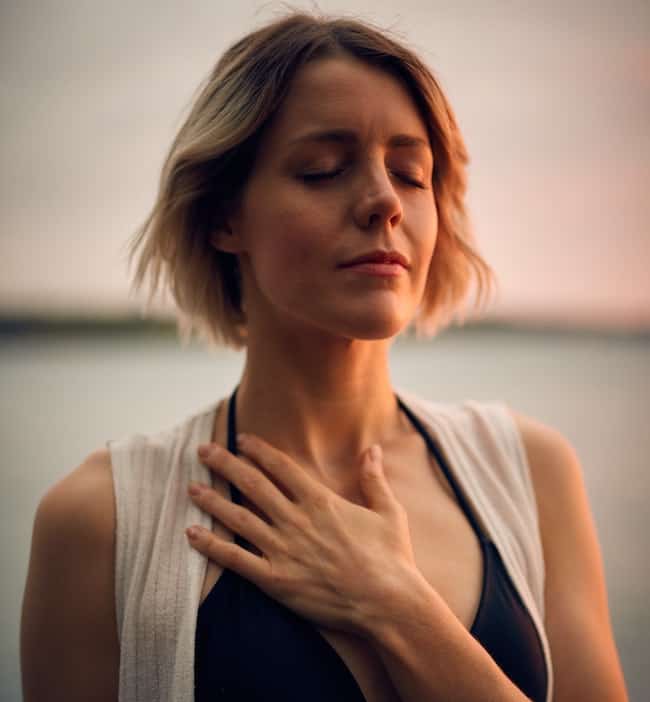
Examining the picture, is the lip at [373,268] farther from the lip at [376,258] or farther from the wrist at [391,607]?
the wrist at [391,607]

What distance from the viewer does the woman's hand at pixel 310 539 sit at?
0.97m

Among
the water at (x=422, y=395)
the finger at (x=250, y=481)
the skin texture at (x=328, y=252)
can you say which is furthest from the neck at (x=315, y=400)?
the water at (x=422, y=395)

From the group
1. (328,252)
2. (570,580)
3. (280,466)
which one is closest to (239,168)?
(328,252)

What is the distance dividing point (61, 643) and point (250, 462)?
1.37ft

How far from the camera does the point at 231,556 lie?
1.02 meters

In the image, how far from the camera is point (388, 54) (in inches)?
46.0

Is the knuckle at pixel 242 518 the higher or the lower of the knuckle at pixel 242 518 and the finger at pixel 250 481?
the lower

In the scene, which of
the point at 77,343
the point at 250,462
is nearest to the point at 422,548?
the point at 250,462

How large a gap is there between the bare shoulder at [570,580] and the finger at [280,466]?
1.53 feet

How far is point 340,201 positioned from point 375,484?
1.62ft

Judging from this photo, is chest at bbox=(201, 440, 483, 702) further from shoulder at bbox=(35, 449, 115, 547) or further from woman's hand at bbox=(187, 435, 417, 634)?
shoulder at bbox=(35, 449, 115, 547)

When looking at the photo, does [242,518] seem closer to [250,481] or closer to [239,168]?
[250,481]

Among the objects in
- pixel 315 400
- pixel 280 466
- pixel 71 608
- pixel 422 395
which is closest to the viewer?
pixel 71 608

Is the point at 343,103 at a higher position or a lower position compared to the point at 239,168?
higher
